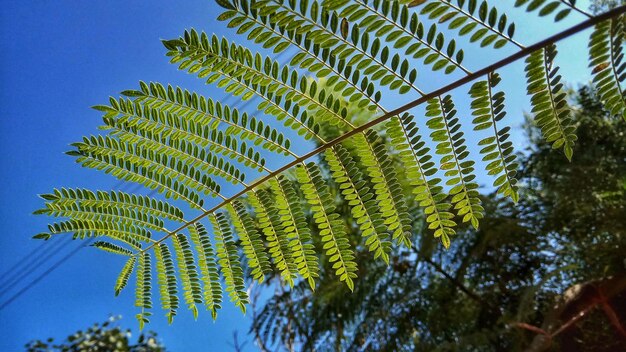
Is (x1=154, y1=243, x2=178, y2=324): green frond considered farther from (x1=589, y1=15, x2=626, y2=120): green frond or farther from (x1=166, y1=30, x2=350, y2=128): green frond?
(x1=589, y1=15, x2=626, y2=120): green frond

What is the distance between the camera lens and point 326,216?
2.86ft

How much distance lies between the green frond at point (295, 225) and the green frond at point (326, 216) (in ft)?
0.11

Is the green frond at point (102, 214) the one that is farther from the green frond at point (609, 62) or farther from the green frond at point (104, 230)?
the green frond at point (609, 62)

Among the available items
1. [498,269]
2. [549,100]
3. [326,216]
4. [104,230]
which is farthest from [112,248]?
[498,269]

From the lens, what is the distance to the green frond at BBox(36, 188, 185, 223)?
926 millimetres

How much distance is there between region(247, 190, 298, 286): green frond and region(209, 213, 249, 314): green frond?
0.24ft

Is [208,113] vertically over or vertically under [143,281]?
over

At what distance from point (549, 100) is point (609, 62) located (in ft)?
0.27

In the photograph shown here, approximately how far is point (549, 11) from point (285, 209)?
0.53 m

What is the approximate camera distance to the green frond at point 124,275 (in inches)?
38.6

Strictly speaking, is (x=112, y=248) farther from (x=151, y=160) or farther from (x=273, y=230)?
(x=273, y=230)

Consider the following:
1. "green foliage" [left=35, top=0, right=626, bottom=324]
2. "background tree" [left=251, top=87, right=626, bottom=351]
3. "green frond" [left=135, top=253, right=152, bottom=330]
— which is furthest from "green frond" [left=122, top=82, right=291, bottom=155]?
"background tree" [left=251, top=87, right=626, bottom=351]

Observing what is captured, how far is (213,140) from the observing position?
0.89m

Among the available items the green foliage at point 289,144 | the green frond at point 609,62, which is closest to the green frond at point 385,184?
the green foliage at point 289,144
